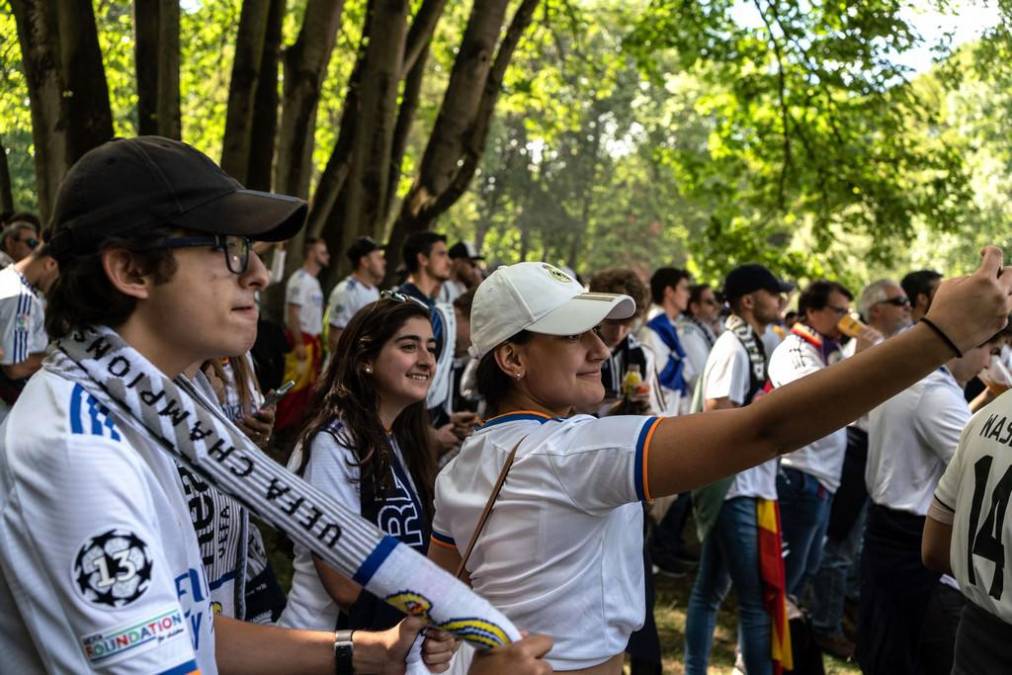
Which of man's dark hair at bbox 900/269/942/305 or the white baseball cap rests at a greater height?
the white baseball cap

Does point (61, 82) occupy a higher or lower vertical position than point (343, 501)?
higher

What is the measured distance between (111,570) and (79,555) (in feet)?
0.15

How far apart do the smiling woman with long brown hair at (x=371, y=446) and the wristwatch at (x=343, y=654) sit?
3.87 feet

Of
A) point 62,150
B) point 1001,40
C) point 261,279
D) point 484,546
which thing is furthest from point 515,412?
point 62,150

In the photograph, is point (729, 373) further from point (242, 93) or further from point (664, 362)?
point (242, 93)

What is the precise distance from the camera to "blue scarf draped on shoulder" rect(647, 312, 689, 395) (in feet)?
28.5

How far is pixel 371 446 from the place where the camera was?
3707mm

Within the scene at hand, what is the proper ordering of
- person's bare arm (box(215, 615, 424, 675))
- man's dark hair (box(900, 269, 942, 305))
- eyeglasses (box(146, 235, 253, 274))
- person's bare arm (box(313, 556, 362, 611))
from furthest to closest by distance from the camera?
1. man's dark hair (box(900, 269, 942, 305))
2. person's bare arm (box(313, 556, 362, 611))
3. person's bare arm (box(215, 615, 424, 675))
4. eyeglasses (box(146, 235, 253, 274))

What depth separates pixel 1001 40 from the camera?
3012 mm

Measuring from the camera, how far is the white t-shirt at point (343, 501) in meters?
3.53

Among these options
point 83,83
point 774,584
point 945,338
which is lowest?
point 774,584

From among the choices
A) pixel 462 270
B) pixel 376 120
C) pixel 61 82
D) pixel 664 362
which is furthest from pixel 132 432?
pixel 462 270

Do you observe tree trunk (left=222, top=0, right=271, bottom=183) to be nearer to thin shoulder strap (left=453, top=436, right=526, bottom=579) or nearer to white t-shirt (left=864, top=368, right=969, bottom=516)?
white t-shirt (left=864, top=368, right=969, bottom=516)

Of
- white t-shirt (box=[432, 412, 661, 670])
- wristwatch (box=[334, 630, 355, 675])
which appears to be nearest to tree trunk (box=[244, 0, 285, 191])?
white t-shirt (box=[432, 412, 661, 670])
